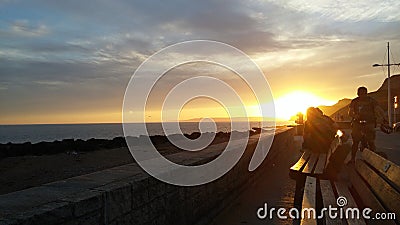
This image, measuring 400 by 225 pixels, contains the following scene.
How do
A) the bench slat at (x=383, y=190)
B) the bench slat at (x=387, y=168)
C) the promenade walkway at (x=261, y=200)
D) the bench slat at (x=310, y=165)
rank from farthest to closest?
the bench slat at (x=310, y=165), the promenade walkway at (x=261, y=200), the bench slat at (x=387, y=168), the bench slat at (x=383, y=190)

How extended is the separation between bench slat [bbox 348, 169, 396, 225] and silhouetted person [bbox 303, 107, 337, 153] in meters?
3.87

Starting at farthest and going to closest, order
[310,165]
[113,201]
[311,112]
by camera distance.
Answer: [311,112] < [310,165] < [113,201]

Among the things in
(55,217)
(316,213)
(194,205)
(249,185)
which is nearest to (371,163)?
(316,213)

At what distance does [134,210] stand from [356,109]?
5.93 m

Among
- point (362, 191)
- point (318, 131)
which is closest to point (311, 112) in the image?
point (318, 131)

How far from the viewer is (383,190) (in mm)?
3914

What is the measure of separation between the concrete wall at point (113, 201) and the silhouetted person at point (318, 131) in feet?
18.5

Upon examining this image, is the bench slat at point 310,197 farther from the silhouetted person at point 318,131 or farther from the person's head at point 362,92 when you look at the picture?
the silhouetted person at point 318,131

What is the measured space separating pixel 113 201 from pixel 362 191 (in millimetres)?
3500

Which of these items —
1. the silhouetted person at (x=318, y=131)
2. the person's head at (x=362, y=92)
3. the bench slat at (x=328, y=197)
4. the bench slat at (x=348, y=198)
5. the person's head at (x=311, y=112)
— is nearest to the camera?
the bench slat at (x=348, y=198)

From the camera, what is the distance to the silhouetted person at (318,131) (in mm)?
10633

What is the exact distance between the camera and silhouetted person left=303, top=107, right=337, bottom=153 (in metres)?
10.6

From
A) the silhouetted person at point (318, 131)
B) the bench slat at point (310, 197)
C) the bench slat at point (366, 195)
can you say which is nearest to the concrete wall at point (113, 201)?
the bench slat at point (310, 197)

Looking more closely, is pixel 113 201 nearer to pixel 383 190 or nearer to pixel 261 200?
pixel 383 190
